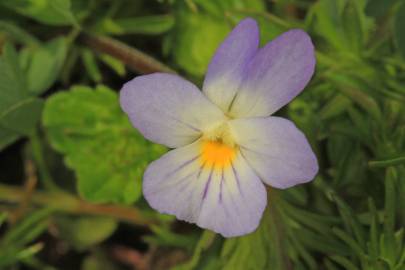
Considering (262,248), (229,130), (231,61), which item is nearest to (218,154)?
(229,130)

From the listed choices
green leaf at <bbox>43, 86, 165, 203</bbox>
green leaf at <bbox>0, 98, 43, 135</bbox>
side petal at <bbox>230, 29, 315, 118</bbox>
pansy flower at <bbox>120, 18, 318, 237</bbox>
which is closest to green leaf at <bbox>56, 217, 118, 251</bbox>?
green leaf at <bbox>43, 86, 165, 203</bbox>

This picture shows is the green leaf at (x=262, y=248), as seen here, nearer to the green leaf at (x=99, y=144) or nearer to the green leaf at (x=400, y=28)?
the green leaf at (x=99, y=144)

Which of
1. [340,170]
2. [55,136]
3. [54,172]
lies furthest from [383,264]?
[54,172]

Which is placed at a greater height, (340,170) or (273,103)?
(273,103)

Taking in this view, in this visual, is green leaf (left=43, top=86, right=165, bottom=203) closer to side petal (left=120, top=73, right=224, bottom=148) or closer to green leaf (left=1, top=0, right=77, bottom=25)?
green leaf (left=1, top=0, right=77, bottom=25)

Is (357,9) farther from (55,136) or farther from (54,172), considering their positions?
(54,172)

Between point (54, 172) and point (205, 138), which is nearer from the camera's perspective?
point (205, 138)
